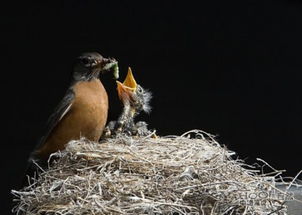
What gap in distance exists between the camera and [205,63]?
4.77 meters

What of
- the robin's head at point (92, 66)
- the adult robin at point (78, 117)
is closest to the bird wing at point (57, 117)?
the adult robin at point (78, 117)

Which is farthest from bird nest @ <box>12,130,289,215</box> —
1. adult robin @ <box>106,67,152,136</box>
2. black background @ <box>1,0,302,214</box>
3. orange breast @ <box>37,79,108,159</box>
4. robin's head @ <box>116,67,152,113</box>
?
black background @ <box>1,0,302,214</box>

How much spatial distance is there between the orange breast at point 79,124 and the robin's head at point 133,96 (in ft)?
0.75

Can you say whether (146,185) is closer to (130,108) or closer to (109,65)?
(109,65)

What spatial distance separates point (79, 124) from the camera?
331 centimetres

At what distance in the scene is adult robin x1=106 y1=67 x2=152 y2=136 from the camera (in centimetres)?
→ 346

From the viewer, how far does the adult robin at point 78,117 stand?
3.31 m

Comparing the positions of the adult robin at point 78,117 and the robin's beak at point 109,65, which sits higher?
the robin's beak at point 109,65

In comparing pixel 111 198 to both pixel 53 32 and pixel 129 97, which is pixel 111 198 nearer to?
pixel 129 97

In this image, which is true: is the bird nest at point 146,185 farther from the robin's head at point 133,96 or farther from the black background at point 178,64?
the black background at point 178,64

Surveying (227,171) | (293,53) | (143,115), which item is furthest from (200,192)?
(293,53)

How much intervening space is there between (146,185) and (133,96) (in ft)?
3.12

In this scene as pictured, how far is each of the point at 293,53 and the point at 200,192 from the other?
2362 millimetres

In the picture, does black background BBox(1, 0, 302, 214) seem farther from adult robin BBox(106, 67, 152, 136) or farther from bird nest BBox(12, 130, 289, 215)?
bird nest BBox(12, 130, 289, 215)
